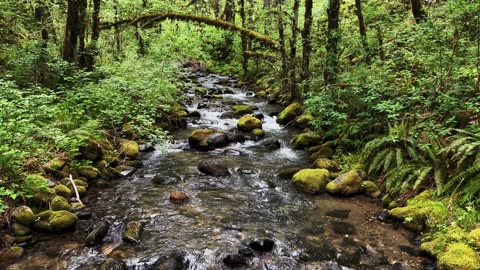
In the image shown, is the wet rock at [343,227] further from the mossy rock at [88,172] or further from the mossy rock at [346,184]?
the mossy rock at [88,172]

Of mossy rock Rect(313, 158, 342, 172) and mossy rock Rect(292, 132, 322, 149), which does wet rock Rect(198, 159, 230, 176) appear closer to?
mossy rock Rect(313, 158, 342, 172)

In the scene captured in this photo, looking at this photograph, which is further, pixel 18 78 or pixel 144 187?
pixel 18 78

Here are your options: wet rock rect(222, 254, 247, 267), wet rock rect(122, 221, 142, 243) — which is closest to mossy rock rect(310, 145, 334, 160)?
wet rock rect(222, 254, 247, 267)

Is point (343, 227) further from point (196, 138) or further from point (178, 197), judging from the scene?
point (196, 138)

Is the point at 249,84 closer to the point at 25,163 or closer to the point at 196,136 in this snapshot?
the point at 196,136

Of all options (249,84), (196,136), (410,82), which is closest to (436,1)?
(410,82)

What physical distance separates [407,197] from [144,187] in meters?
6.40

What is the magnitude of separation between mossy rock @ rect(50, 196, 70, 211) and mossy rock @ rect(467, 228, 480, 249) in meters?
7.55

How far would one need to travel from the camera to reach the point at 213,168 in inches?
393

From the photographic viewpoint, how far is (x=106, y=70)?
12.8m

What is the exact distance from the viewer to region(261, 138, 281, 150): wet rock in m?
12.7

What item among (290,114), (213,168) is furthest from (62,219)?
(290,114)

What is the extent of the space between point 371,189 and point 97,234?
6.40 m

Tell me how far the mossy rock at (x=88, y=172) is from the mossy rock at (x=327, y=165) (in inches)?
245
